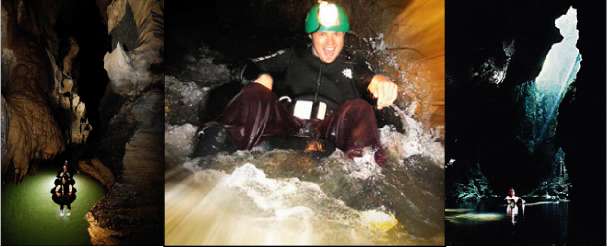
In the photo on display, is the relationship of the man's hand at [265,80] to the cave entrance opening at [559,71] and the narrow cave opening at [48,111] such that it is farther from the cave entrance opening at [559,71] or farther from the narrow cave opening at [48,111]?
the cave entrance opening at [559,71]

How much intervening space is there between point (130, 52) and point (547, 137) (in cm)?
330

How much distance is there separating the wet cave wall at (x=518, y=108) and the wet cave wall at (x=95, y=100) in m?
2.28

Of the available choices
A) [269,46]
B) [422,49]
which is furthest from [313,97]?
[422,49]

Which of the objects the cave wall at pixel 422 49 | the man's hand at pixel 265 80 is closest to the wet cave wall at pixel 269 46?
the cave wall at pixel 422 49

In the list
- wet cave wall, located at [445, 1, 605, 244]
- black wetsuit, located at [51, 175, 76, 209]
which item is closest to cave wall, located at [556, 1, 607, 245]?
wet cave wall, located at [445, 1, 605, 244]

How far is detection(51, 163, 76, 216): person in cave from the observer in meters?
4.09

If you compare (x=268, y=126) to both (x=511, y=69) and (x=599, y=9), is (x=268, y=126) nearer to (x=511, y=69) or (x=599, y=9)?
(x=511, y=69)

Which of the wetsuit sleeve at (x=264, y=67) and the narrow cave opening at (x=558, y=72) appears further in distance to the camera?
the narrow cave opening at (x=558, y=72)

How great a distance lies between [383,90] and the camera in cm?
410

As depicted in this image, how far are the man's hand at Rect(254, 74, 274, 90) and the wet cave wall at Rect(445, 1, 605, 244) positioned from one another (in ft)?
4.48

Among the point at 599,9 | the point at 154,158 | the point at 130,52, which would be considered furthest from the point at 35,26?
the point at 599,9

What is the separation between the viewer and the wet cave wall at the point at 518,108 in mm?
4273

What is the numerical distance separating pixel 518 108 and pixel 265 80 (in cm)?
200

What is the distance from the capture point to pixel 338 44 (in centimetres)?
406
